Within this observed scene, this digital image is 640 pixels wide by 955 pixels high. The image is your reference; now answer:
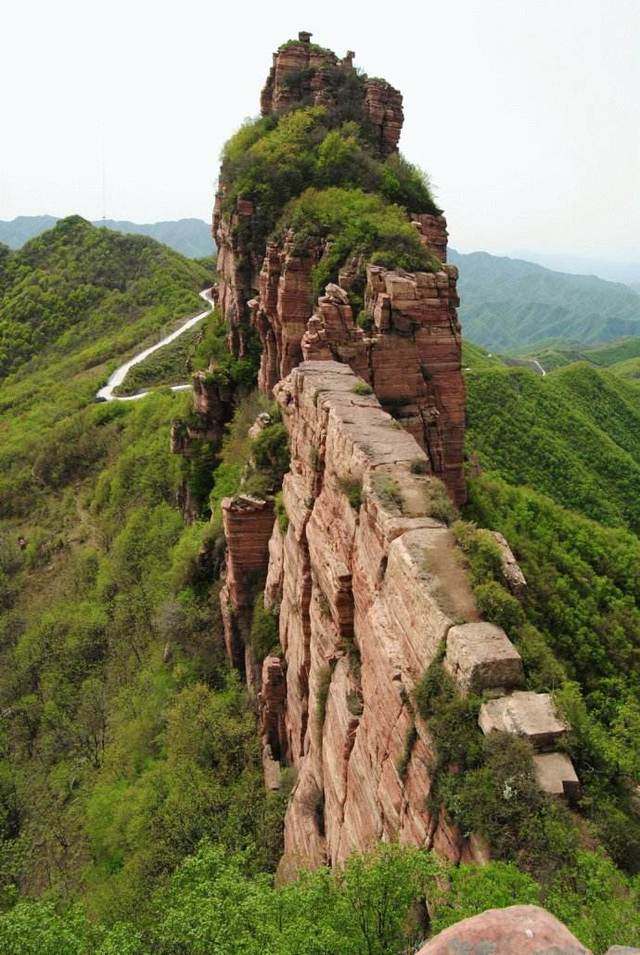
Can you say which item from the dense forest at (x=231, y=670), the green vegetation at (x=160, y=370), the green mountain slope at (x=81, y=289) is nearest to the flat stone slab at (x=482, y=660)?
the dense forest at (x=231, y=670)

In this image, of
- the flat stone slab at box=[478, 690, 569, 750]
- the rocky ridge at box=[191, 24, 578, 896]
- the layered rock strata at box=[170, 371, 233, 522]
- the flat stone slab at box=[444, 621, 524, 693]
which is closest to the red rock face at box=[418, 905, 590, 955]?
the rocky ridge at box=[191, 24, 578, 896]

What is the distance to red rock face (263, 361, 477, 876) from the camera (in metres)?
11.5

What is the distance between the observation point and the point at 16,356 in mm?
98250

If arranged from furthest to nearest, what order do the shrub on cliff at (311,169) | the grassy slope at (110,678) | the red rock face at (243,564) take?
the shrub on cliff at (311,169)
the red rock face at (243,564)
the grassy slope at (110,678)

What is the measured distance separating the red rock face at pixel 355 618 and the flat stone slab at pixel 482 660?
483 millimetres

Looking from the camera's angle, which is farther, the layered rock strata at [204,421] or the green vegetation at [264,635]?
the layered rock strata at [204,421]

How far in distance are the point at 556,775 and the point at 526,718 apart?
84cm

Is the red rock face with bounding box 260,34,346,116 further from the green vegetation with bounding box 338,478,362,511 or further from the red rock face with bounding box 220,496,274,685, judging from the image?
the green vegetation with bounding box 338,478,362,511

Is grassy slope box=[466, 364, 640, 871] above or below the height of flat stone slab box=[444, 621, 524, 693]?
below

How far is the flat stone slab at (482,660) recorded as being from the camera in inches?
392

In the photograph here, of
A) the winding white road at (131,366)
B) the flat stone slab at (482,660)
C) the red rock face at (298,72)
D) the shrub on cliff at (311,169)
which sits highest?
the red rock face at (298,72)

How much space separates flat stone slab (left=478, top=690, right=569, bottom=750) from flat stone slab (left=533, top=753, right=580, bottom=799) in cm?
21

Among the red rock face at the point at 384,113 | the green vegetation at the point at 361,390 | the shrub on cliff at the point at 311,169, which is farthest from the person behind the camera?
the red rock face at the point at 384,113

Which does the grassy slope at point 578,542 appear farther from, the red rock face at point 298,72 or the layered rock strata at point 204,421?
the red rock face at point 298,72
